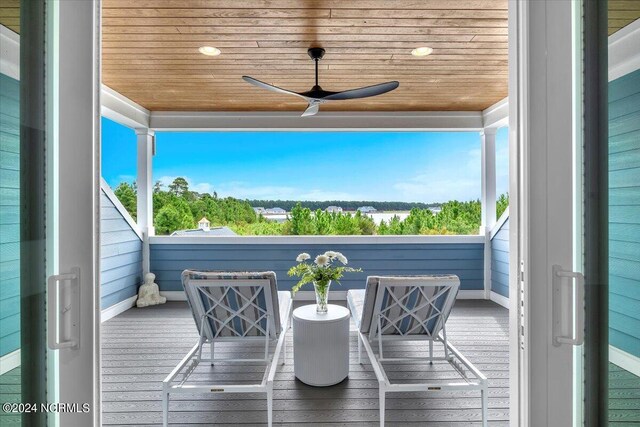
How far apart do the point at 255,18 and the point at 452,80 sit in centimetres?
225

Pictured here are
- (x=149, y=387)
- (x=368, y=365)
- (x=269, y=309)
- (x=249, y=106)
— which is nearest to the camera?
(x=269, y=309)

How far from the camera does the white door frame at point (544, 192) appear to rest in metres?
0.93

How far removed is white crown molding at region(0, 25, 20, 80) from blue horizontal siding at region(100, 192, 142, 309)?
140 inches

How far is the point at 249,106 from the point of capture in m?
4.53

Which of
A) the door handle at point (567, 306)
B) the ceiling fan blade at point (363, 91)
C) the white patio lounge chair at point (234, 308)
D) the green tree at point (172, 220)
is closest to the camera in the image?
the door handle at point (567, 306)

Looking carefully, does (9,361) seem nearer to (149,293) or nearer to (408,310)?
(408,310)

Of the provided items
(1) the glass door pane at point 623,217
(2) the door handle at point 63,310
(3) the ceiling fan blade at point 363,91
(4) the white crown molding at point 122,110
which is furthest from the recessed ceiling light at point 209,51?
(1) the glass door pane at point 623,217

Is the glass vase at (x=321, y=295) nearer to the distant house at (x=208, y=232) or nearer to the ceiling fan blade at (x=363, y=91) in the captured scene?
the ceiling fan blade at (x=363, y=91)

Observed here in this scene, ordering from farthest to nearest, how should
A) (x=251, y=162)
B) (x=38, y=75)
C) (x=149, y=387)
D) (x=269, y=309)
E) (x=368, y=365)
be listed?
1. (x=251, y=162)
2. (x=368, y=365)
3. (x=149, y=387)
4. (x=269, y=309)
5. (x=38, y=75)

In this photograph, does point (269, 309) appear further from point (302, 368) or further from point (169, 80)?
point (169, 80)

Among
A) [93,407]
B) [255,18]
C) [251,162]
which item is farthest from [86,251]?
[251,162]

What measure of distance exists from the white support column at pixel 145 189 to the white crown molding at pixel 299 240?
6.2 inches

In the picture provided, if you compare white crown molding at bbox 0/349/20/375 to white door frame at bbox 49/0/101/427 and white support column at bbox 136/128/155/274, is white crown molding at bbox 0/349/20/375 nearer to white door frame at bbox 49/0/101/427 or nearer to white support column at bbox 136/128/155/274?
white door frame at bbox 49/0/101/427

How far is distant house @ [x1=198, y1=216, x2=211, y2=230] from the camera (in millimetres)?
4998
